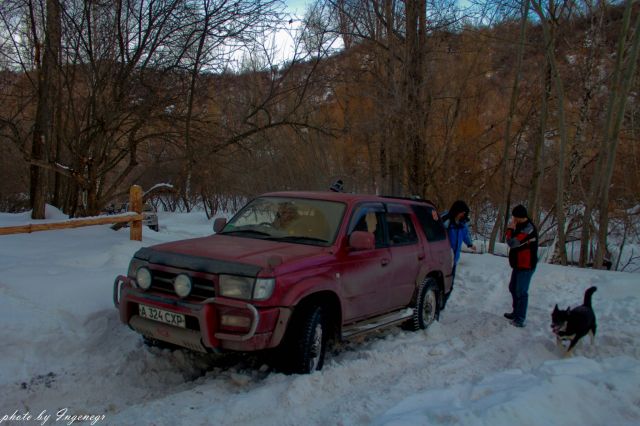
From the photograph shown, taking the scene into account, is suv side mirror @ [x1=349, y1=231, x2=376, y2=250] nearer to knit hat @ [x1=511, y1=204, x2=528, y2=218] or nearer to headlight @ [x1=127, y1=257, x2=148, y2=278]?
headlight @ [x1=127, y1=257, x2=148, y2=278]

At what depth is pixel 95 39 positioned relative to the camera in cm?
1003

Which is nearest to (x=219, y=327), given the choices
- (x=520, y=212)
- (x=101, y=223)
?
(x=520, y=212)

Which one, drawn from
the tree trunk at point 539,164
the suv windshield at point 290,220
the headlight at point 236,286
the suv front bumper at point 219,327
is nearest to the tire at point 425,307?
the suv windshield at point 290,220

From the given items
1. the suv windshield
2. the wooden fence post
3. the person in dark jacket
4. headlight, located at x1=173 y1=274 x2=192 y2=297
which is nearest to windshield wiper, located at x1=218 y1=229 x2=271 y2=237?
the suv windshield

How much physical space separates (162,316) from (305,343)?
1.25 m

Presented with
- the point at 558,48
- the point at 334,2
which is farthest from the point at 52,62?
the point at 558,48

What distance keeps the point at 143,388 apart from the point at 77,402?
53cm

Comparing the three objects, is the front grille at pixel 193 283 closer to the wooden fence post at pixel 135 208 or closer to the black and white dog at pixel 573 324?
the black and white dog at pixel 573 324

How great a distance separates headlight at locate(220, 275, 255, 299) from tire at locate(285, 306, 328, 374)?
0.58 metres

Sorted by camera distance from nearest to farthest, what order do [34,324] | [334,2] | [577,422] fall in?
[577,422], [34,324], [334,2]

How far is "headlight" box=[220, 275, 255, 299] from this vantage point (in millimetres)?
4316

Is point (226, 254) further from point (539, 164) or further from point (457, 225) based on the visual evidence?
point (539, 164)

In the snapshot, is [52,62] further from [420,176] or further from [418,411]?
[418,411]

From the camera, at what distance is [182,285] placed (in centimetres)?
446
